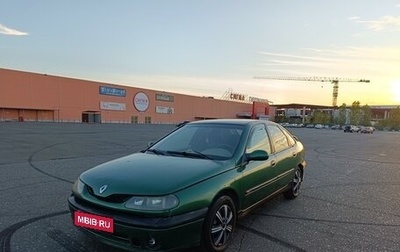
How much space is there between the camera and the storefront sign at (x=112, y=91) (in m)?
53.8

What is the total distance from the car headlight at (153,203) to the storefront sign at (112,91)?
53158 mm

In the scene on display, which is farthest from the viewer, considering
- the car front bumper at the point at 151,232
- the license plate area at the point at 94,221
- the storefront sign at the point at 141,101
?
the storefront sign at the point at 141,101

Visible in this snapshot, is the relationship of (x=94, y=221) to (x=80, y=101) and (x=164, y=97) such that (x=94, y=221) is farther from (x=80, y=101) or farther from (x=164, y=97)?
(x=164, y=97)

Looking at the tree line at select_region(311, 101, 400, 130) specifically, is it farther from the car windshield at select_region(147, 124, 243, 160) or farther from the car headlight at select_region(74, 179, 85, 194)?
the car headlight at select_region(74, 179, 85, 194)

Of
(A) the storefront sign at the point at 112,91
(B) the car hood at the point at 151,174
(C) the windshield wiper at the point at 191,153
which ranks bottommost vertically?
(B) the car hood at the point at 151,174

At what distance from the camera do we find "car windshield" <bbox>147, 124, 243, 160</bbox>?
4.22m

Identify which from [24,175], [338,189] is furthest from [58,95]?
[338,189]

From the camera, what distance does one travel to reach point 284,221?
4770mm

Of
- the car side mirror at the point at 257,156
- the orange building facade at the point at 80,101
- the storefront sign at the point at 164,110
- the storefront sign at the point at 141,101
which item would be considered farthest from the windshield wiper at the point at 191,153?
the storefront sign at the point at 164,110

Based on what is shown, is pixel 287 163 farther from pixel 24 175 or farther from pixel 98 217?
pixel 24 175

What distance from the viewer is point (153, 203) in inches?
119

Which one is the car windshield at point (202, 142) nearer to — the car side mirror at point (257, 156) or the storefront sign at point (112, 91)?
the car side mirror at point (257, 156)

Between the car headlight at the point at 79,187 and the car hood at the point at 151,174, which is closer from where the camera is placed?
the car hood at the point at 151,174

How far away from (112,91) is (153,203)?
2154 inches
